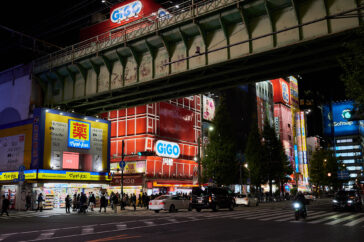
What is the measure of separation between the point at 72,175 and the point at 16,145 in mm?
6210

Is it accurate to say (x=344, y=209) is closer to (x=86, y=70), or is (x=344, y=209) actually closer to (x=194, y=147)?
(x=86, y=70)

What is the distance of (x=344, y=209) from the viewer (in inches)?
1022

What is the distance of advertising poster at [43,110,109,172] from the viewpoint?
30656 mm

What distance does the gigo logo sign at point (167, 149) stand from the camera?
4425cm

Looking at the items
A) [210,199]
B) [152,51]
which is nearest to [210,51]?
[152,51]

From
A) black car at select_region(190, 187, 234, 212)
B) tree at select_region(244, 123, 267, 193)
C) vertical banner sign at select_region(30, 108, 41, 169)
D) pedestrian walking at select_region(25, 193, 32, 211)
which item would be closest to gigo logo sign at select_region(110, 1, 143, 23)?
vertical banner sign at select_region(30, 108, 41, 169)

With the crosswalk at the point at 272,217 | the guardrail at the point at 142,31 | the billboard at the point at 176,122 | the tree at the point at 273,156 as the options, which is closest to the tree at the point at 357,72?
the crosswalk at the point at 272,217

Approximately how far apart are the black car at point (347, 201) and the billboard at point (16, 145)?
26.6 meters

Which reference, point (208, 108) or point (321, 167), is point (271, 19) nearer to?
point (208, 108)

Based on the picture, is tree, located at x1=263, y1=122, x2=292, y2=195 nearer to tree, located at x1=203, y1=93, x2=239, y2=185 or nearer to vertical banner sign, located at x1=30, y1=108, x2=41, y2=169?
tree, located at x1=203, y1=93, x2=239, y2=185

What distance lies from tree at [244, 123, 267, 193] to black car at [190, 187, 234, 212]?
79.2ft

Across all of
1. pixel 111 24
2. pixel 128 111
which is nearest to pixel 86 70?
pixel 111 24

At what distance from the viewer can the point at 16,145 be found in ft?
105

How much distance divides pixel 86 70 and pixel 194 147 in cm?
2709
